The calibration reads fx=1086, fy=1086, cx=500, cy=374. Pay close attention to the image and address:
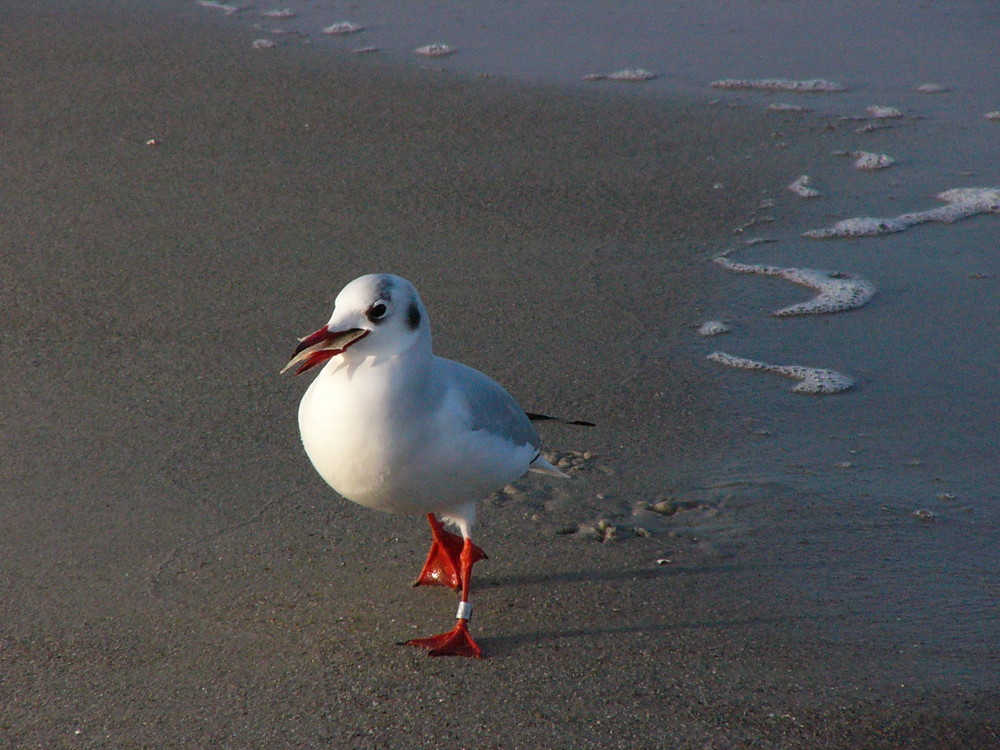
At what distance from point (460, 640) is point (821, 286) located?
10.8 feet

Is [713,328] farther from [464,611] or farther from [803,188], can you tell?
[464,611]

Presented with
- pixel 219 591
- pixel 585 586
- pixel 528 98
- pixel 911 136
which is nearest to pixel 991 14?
pixel 911 136

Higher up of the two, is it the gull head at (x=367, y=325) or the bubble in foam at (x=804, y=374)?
the gull head at (x=367, y=325)

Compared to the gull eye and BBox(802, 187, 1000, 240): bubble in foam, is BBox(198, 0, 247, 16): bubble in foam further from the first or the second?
the gull eye

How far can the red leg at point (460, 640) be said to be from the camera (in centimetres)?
315

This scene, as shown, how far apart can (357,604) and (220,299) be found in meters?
2.31

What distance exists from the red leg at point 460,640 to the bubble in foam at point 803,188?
14.1ft

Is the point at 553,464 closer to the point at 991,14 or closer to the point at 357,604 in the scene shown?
the point at 357,604

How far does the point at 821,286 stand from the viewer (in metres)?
5.66

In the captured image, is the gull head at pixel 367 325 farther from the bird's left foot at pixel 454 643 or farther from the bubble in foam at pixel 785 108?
the bubble in foam at pixel 785 108

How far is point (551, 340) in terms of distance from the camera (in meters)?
5.04

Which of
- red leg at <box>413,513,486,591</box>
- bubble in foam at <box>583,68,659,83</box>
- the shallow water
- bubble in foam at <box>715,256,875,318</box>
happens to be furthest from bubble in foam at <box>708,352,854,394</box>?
bubble in foam at <box>583,68,659,83</box>

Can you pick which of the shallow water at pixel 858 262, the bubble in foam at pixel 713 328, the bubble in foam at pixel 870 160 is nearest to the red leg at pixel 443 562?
the shallow water at pixel 858 262

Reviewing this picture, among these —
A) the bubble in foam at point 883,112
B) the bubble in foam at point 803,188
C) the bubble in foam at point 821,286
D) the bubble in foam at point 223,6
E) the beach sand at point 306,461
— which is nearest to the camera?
the beach sand at point 306,461
